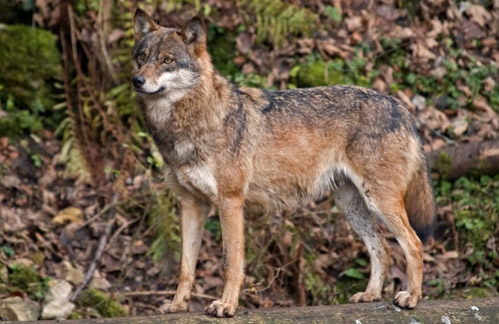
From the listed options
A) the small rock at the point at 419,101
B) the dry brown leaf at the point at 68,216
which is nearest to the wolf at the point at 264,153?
the dry brown leaf at the point at 68,216

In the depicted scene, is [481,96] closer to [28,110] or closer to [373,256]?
[373,256]

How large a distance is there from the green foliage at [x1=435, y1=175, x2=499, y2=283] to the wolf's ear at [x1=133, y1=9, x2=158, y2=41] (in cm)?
492

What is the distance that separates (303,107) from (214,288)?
311 centimetres

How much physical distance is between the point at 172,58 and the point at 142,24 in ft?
1.90

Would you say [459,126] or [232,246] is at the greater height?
[459,126]

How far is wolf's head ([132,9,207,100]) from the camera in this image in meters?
6.39

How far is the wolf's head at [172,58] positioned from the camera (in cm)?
639

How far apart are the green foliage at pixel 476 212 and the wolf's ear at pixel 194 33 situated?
470 cm

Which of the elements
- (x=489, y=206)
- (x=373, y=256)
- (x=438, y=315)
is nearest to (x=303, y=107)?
(x=373, y=256)

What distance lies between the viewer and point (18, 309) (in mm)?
8148

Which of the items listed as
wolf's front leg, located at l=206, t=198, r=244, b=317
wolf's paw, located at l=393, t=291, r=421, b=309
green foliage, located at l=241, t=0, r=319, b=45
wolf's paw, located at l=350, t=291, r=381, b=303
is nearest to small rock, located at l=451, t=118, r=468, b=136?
green foliage, located at l=241, t=0, r=319, b=45

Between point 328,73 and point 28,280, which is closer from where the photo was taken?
point 28,280

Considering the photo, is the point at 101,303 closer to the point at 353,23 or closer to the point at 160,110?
the point at 160,110

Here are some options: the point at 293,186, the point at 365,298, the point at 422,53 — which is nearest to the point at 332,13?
the point at 422,53
